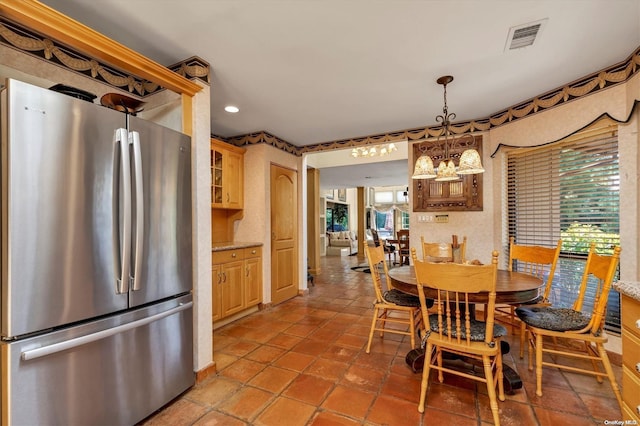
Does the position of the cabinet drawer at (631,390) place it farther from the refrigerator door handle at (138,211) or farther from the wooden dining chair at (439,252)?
the refrigerator door handle at (138,211)

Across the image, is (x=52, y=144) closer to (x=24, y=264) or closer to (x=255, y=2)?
(x=24, y=264)

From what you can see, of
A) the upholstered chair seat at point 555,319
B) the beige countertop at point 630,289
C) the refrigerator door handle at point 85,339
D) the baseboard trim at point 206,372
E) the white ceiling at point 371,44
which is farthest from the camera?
the baseboard trim at point 206,372

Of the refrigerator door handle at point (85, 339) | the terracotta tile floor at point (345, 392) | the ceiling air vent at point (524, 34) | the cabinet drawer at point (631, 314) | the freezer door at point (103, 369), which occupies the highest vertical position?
the ceiling air vent at point (524, 34)

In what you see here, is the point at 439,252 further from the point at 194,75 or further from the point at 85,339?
the point at 85,339

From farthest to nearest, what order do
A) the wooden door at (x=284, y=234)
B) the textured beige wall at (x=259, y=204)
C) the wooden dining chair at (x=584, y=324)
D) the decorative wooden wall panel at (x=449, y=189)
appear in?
the wooden door at (x=284, y=234), the textured beige wall at (x=259, y=204), the decorative wooden wall panel at (x=449, y=189), the wooden dining chair at (x=584, y=324)

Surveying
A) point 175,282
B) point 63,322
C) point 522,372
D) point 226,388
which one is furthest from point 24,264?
point 522,372

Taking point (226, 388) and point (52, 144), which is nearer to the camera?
point (52, 144)

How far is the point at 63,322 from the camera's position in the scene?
52.3 inches

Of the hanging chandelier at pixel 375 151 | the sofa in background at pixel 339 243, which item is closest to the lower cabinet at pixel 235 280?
the hanging chandelier at pixel 375 151

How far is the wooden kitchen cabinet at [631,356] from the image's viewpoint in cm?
117

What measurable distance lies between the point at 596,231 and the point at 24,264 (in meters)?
4.06

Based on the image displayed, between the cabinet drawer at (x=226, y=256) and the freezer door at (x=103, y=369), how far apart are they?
1074 mm

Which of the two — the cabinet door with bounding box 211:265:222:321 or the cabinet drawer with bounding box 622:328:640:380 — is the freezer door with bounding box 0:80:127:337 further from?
the cabinet drawer with bounding box 622:328:640:380

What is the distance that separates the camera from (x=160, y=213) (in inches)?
69.6
